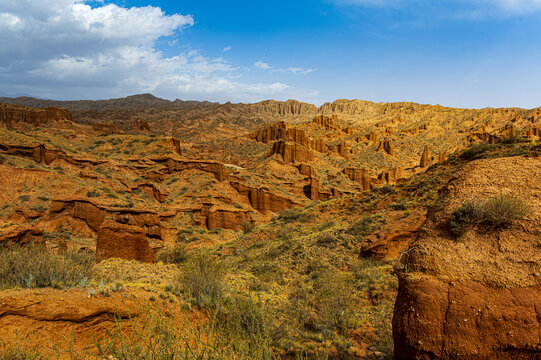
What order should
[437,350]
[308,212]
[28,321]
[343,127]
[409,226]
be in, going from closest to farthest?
[437,350] < [28,321] < [409,226] < [308,212] < [343,127]

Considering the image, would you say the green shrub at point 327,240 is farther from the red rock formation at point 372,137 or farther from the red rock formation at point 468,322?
the red rock formation at point 372,137

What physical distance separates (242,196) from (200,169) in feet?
24.6

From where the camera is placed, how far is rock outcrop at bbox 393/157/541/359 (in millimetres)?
3094

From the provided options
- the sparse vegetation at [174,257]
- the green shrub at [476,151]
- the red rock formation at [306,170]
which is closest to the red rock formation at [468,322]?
the sparse vegetation at [174,257]

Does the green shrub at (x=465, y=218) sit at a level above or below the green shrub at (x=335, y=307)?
above

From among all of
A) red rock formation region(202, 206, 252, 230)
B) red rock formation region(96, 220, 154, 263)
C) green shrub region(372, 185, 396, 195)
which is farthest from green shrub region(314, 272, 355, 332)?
red rock formation region(202, 206, 252, 230)

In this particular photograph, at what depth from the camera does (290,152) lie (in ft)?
199

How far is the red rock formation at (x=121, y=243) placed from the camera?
10.9 m

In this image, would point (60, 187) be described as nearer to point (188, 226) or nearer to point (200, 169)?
point (188, 226)

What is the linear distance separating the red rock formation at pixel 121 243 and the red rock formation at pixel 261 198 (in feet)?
91.2

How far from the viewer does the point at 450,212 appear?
13.7 feet

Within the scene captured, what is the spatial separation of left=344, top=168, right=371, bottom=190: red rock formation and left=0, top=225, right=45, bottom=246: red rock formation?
59819 millimetres

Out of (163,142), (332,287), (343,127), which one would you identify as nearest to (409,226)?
(332,287)

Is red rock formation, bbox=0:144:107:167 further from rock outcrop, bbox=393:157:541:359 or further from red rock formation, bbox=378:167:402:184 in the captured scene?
red rock formation, bbox=378:167:402:184
